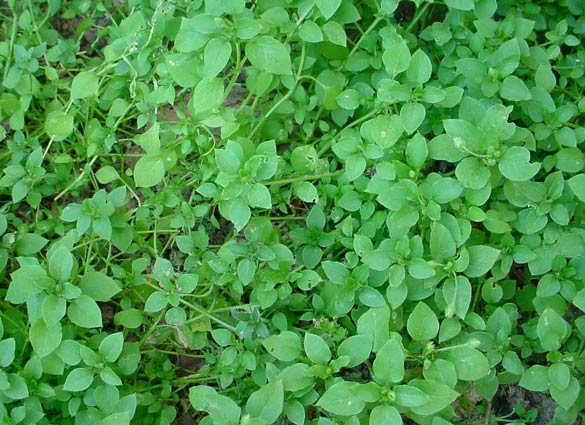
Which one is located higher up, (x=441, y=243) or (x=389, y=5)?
(x=389, y=5)

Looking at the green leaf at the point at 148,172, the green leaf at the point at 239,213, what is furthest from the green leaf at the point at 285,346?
the green leaf at the point at 148,172

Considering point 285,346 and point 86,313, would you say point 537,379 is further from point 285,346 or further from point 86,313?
point 86,313

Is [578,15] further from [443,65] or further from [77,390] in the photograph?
[77,390]

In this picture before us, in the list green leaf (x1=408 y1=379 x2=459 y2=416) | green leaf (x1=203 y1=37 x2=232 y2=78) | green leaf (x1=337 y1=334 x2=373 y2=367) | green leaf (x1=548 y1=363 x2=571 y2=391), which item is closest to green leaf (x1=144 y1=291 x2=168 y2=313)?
green leaf (x1=337 y1=334 x2=373 y2=367)

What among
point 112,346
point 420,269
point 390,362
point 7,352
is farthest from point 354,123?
point 7,352

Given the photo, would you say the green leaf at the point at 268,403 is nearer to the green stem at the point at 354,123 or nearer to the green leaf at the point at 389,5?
the green stem at the point at 354,123

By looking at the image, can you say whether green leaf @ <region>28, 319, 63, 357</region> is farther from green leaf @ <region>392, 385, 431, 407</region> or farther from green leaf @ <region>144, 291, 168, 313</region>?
green leaf @ <region>392, 385, 431, 407</region>
